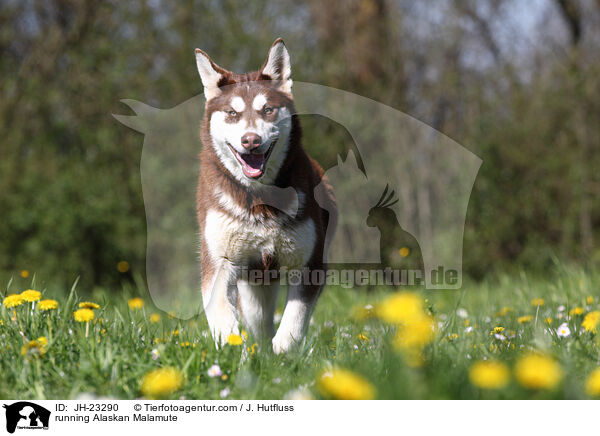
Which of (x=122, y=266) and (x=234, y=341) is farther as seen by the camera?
(x=122, y=266)

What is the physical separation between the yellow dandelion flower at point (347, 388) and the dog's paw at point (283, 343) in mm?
893

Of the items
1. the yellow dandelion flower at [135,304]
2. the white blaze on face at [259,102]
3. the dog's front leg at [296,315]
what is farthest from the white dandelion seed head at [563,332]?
the yellow dandelion flower at [135,304]

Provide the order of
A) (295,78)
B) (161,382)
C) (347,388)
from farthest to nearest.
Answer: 1. (295,78)
2. (161,382)
3. (347,388)

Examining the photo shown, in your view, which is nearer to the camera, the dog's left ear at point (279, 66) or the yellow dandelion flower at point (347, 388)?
the yellow dandelion flower at point (347, 388)

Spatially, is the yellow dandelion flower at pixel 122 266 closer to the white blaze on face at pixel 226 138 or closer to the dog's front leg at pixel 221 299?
the dog's front leg at pixel 221 299

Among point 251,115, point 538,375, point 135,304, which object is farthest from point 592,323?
point 135,304

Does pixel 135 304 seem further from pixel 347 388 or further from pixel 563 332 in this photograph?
pixel 563 332

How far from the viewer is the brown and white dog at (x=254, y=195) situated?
3283mm

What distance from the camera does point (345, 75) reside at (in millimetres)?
7961

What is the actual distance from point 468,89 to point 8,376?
24.4ft

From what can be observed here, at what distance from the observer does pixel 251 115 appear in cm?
331

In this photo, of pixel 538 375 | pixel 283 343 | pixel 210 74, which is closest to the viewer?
pixel 538 375

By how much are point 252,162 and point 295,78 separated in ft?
13.8

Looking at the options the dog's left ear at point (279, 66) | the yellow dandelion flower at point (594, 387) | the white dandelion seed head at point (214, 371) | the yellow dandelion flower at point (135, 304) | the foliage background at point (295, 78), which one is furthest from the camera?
the foliage background at point (295, 78)
